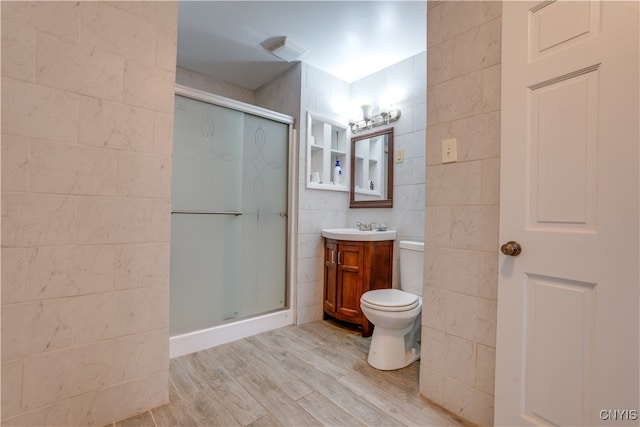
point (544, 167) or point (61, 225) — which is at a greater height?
point (544, 167)

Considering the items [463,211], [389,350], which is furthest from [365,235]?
[463,211]

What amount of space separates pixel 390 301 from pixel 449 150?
96cm

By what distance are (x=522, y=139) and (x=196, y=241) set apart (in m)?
1.96

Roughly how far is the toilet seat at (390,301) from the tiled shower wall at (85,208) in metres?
1.16

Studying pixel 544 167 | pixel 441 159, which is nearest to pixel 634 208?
pixel 544 167

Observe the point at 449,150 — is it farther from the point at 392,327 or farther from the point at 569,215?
the point at 392,327

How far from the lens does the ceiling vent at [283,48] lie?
2.17m

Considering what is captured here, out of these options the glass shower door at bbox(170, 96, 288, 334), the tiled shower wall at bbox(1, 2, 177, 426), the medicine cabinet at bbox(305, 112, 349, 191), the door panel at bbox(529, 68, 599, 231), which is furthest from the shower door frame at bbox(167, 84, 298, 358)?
the door panel at bbox(529, 68, 599, 231)

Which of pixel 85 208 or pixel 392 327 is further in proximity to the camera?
pixel 392 327

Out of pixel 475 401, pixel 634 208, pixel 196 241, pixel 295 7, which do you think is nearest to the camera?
pixel 634 208

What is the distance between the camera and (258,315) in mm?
2307

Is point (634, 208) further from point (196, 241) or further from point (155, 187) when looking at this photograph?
point (196, 241)

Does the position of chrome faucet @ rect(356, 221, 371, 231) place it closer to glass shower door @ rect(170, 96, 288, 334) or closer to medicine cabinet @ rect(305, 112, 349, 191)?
medicine cabinet @ rect(305, 112, 349, 191)

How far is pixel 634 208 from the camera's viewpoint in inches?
33.4
